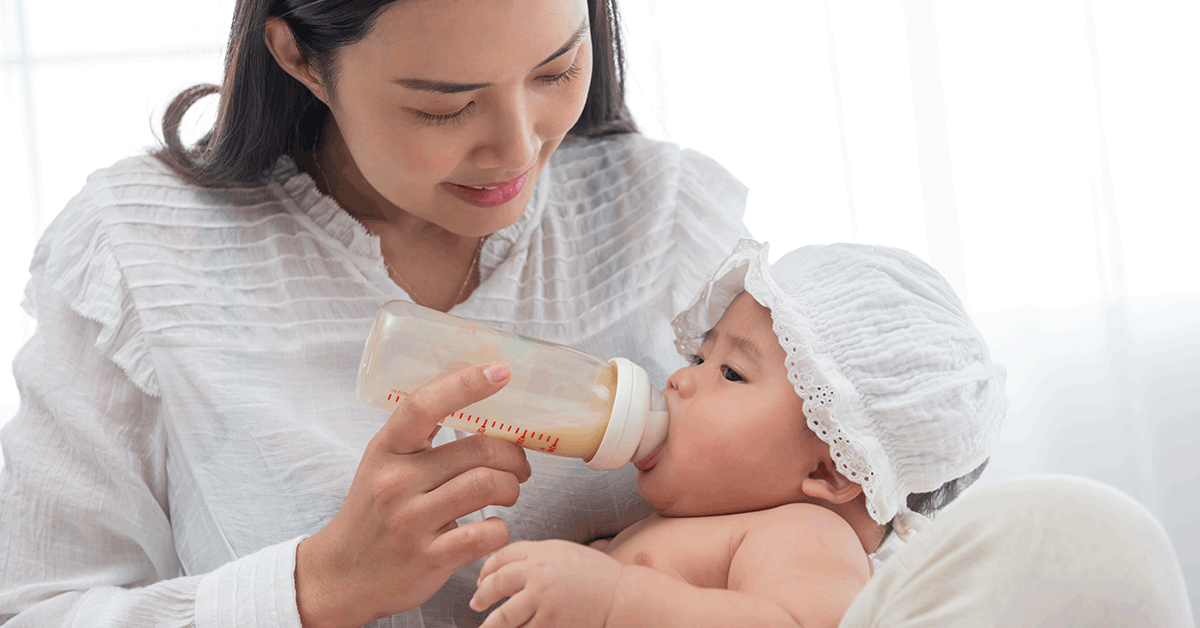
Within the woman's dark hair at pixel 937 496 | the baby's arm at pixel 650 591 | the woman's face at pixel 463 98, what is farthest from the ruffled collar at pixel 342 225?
the woman's dark hair at pixel 937 496

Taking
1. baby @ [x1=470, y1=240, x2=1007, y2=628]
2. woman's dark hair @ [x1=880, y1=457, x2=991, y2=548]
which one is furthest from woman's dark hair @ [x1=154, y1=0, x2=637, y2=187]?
woman's dark hair @ [x1=880, y1=457, x2=991, y2=548]

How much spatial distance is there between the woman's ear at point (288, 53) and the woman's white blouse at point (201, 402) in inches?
7.4

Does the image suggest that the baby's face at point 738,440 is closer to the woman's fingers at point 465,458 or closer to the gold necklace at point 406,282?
the woman's fingers at point 465,458

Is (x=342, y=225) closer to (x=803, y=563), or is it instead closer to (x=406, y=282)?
(x=406, y=282)

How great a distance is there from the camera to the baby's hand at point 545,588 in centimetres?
79

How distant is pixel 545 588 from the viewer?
2.60 feet

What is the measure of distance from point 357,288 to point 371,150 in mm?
227

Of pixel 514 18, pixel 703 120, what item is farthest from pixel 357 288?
pixel 703 120

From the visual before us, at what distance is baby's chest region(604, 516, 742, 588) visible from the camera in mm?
947

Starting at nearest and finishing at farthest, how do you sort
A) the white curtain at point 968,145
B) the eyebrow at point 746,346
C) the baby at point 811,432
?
1. the baby at point 811,432
2. the eyebrow at point 746,346
3. the white curtain at point 968,145

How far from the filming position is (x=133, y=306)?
104 cm

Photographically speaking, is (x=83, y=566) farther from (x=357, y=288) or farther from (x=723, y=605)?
(x=723, y=605)

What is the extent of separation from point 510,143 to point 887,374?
0.48m

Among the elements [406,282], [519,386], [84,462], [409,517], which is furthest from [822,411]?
[84,462]
